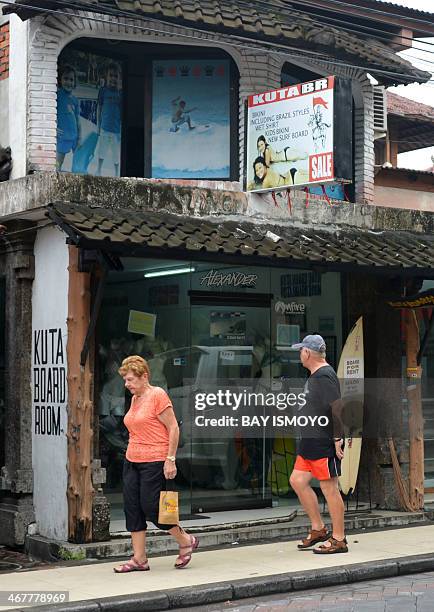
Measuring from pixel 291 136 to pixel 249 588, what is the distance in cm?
569

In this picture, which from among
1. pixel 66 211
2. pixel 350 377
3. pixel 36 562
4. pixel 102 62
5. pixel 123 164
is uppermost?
pixel 102 62

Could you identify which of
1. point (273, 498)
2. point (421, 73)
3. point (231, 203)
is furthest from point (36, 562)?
point (421, 73)

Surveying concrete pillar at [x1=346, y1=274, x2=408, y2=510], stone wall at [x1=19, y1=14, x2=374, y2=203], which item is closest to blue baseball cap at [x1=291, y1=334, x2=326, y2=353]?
stone wall at [x1=19, y1=14, x2=374, y2=203]

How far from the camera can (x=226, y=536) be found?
12.3 meters

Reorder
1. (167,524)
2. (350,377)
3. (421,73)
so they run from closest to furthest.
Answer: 1. (167,524)
2. (350,377)
3. (421,73)

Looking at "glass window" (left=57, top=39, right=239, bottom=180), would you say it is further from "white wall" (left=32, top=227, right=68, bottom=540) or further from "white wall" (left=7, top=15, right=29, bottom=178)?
"white wall" (left=32, top=227, right=68, bottom=540)

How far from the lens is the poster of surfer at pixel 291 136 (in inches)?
502

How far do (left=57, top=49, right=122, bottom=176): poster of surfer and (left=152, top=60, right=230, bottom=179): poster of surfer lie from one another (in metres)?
0.49

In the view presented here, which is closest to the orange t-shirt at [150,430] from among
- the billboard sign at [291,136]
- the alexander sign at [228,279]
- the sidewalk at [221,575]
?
the sidewalk at [221,575]

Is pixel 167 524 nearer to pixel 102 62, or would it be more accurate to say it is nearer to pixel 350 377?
pixel 350 377

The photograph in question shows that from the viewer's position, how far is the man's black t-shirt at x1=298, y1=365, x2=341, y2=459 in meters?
10.9

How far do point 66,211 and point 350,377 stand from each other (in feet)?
15.5

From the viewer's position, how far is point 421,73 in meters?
15.5

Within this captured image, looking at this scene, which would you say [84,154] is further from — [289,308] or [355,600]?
[355,600]
